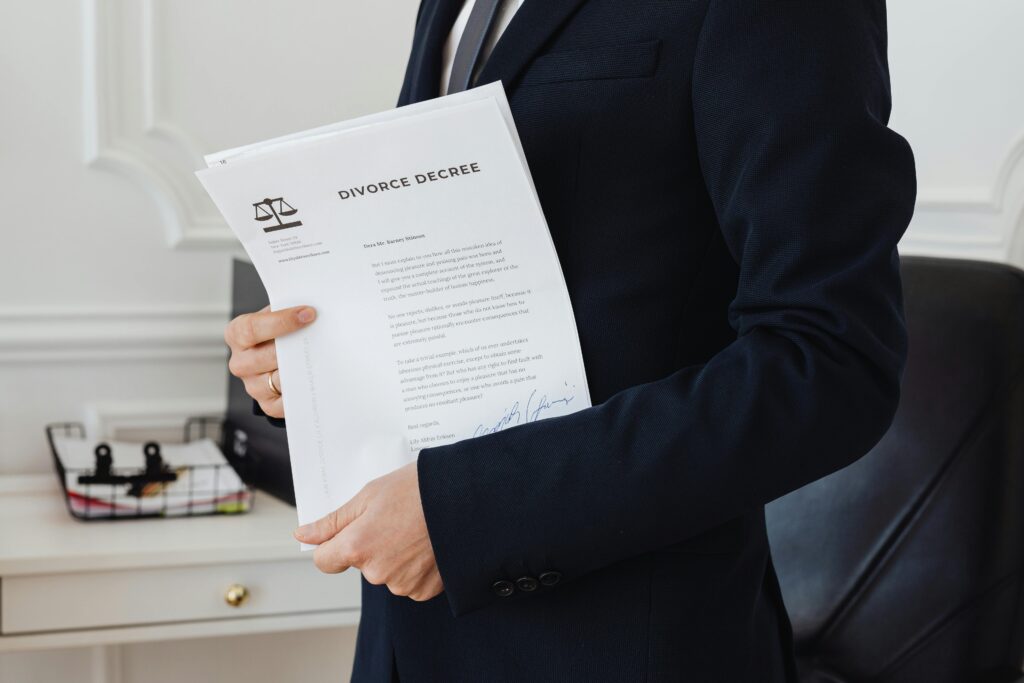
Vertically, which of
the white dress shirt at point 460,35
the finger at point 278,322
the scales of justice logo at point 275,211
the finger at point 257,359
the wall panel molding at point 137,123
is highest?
the white dress shirt at point 460,35

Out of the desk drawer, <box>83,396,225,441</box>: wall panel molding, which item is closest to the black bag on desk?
<box>83,396,225,441</box>: wall panel molding

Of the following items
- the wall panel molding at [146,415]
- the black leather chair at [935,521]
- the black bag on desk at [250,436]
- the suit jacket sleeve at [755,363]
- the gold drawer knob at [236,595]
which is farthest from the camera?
the wall panel molding at [146,415]

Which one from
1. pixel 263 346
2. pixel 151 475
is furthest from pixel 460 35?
pixel 151 475

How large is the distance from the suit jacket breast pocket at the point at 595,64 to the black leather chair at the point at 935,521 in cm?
57

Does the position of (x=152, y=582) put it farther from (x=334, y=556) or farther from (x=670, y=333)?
(x=670, y=333)

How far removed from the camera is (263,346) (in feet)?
2.22

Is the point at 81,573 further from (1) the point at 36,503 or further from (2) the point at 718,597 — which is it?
(2) the point at 718,597

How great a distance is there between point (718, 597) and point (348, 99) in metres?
1.30

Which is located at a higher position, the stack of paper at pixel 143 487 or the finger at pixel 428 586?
the finger at pixel 428 586

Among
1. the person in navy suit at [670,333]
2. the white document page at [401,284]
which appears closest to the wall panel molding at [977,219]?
the person in navy suit at [670,333]

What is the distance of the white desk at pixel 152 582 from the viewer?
1.27 m

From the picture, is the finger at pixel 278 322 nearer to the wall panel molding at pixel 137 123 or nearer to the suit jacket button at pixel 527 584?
the suit jacket button at pixel 527 584
